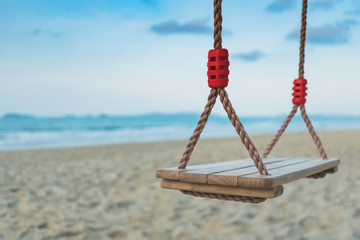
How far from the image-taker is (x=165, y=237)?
317cm

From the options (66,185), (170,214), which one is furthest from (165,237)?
(66,185)

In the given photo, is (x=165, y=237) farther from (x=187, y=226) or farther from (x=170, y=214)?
(x=170, y=214)

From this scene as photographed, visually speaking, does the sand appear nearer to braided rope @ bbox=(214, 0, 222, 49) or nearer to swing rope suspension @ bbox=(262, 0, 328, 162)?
swing rope suspension @ bbox=(262, 0, 328, 162)

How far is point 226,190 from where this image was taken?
170 cm

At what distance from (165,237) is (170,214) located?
0.51m

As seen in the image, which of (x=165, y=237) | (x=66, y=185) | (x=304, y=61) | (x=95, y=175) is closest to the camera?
(x=304, y=61)

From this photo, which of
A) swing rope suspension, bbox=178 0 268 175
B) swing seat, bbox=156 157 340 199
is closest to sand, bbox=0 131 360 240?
swing seat, bbox=156 157 340 199

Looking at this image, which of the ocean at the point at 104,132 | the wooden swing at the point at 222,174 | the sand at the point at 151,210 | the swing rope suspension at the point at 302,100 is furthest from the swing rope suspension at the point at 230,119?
the ocean at the point at 104,132

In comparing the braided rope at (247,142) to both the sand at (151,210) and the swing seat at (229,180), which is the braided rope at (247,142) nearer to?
the swing seat at (229,180)

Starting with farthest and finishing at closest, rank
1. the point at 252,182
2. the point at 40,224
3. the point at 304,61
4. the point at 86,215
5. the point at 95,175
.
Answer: the point at 95,175 → the point at 86,215 → the point at 40,224 → the point at 304,61 → the point at 252,182

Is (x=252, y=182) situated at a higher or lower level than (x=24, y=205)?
higher

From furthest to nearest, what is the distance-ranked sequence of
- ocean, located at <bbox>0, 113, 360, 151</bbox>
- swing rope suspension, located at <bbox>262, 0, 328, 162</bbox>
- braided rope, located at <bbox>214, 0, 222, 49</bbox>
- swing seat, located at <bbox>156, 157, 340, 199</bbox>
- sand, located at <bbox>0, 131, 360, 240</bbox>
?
ocean, located at <bbox>0, 113, 360, 151</bbox> < sand, located at <bbox>0, 131, 360, 240</bbox> < swing rope suspension, located at <bbox>262, 0, 328, 162</bbox> < braided rope, located at <bbox>214, 0, 222, 49</bbox> < swing seat, located at <bbox>156, 157, 340, 199</bbox>

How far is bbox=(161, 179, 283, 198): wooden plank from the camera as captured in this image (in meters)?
1.65

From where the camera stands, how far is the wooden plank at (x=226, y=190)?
1.65 m
